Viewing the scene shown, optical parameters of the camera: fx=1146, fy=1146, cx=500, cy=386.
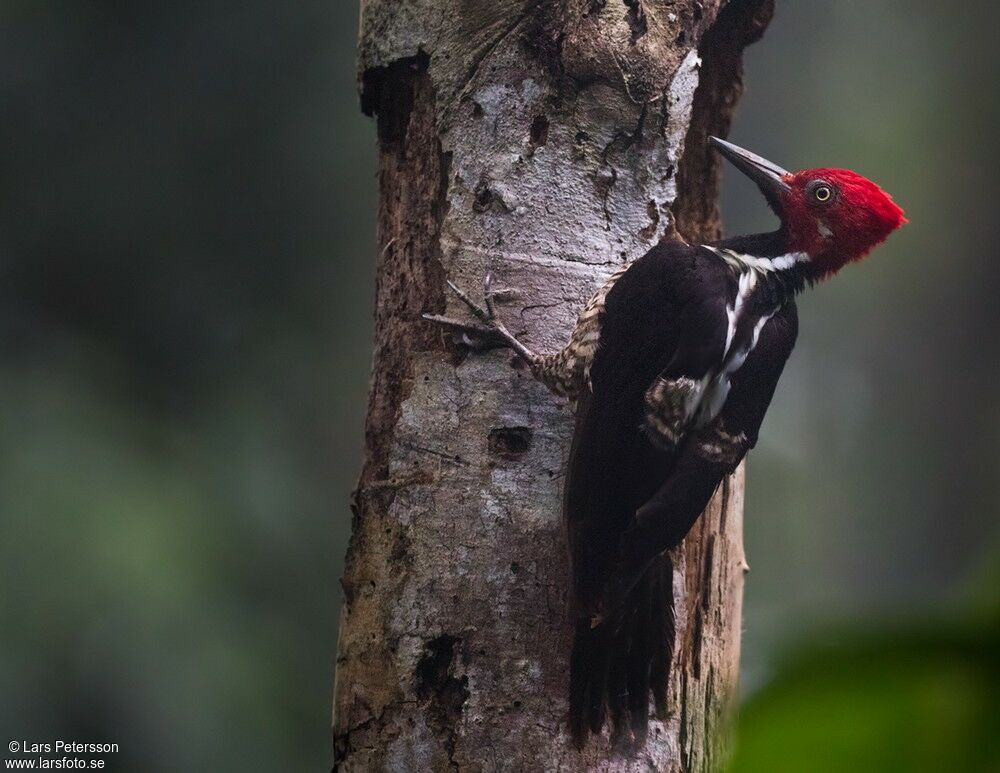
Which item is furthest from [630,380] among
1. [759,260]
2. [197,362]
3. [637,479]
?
[197,362]

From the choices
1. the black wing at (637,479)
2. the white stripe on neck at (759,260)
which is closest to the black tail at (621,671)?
the black wing at (637,479)

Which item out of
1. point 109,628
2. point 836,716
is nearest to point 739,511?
point 836,716

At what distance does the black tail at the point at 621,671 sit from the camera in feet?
6.88

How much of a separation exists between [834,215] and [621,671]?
1042 mm

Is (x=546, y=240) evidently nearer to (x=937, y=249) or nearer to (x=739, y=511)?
(x=739, y=511)

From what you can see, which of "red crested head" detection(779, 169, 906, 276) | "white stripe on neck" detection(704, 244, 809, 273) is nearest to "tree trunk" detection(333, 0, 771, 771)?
"white stripe on neck" detection(704, 244, 809, 273)

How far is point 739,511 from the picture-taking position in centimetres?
259

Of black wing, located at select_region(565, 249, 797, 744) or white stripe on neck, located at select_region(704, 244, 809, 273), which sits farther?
white stripe on neck, located at select_region(704, 244, 809, 273)

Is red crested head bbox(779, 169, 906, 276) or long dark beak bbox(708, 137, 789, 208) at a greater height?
long dark beak bbox(708, 137, 789, 208)

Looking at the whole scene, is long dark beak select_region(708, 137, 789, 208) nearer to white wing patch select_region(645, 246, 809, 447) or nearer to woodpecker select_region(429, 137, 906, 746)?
woodpecker select_region(429, 137, 906, 746)

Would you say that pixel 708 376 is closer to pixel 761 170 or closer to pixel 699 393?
pixel 699 393

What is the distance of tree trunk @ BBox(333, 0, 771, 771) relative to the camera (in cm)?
213

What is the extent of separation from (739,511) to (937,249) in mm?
7255

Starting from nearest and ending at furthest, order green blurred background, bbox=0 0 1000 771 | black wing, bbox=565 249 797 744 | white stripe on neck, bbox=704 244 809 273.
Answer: black wing, bbox=565 249 797 744, white stripe on neck, bbox=704 244 809 273, green blurred background, bbox=0 0 1000 771
